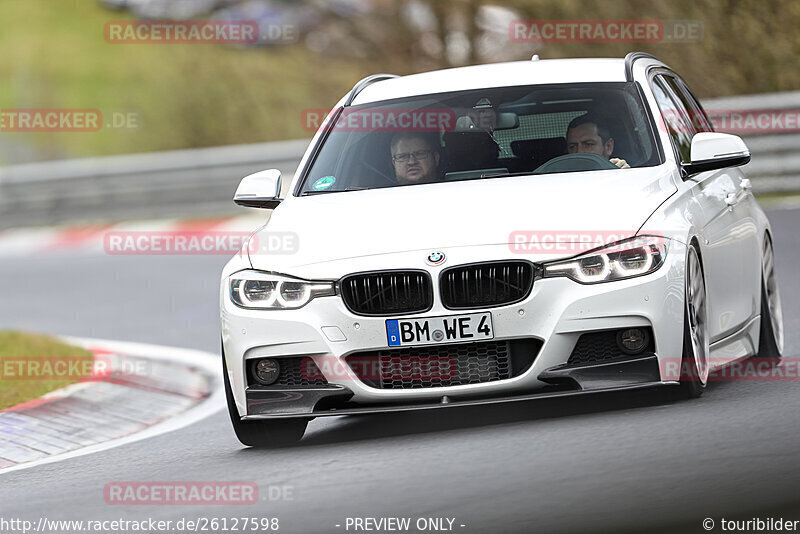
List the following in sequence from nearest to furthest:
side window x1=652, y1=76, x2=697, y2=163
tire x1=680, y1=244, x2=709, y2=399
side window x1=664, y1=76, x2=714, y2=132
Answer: tire x1=680, y1=244, x2=709, y2=399, side window x1=652, y1=76, x2=697, y2=163, side window x1=664, y1=76, x2=714, y2=132

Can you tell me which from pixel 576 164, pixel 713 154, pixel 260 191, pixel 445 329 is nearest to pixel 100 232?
pixel 260 191

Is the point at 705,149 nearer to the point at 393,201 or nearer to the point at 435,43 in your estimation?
the point at 393,201

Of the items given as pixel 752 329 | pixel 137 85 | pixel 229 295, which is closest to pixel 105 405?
pixel 229 295

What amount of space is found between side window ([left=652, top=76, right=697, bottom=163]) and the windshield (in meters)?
0.18

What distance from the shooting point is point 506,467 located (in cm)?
665

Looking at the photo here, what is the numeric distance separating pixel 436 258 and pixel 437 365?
46 centimetres

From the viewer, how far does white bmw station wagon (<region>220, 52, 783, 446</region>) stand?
23.5ft

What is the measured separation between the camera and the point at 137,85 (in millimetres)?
50719

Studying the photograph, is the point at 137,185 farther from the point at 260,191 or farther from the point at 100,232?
the point at 260,191

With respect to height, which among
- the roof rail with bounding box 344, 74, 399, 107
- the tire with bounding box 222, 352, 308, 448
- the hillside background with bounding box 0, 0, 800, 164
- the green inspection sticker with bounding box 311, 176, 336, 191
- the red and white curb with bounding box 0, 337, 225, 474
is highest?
the hillside background with bounding box 0, 0, 800, 164

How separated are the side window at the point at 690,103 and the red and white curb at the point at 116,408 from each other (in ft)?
10.8

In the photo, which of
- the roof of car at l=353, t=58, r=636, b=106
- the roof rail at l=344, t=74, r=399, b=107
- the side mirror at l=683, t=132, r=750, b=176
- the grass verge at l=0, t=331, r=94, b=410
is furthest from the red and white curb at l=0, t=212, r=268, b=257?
the side mirror at l=683, t=132, r=750, b=176

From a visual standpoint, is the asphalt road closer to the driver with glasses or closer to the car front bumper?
the car front bumper

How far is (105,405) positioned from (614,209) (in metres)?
4.36
